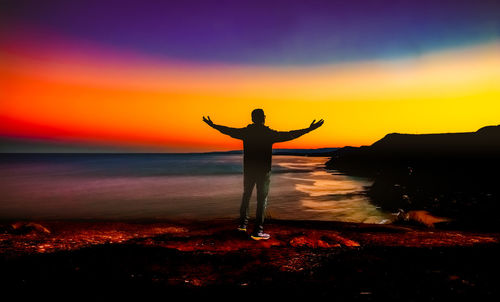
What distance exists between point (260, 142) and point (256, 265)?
2.86 m

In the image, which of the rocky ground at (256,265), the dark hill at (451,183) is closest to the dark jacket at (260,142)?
the rocky ground at (256,265)

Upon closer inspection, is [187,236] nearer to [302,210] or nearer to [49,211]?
[302,210]

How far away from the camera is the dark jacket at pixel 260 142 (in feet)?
22.9

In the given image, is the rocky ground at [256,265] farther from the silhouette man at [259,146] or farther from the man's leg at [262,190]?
the silhouette man at [259,146]

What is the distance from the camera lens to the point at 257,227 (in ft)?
24.3

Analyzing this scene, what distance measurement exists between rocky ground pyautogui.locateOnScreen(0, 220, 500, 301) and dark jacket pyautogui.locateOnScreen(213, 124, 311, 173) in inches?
74.9

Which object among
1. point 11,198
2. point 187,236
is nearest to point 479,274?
point 187,236

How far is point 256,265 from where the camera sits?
538 cm

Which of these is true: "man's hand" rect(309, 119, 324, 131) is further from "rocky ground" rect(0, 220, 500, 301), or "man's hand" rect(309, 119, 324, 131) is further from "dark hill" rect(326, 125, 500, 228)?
"dark hill" rect(326, 125, 500, 228)

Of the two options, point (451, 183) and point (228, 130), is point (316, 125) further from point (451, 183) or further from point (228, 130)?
point (451, 183)

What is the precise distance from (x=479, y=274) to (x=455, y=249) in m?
1.97

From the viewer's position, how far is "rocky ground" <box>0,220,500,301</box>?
13.8 feet

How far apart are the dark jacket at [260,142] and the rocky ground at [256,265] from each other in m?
1.90

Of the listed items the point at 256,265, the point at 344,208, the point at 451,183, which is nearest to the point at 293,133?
the point at 256,265
